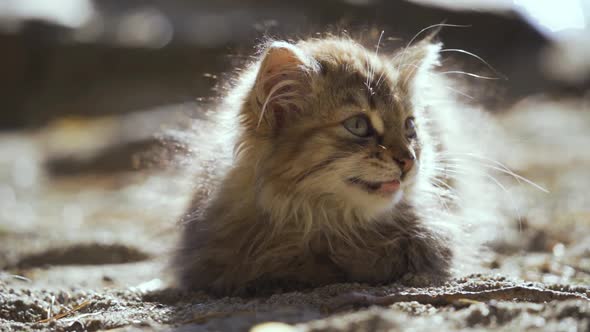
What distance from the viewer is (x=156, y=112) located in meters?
9.48

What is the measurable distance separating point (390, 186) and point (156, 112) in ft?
22.9

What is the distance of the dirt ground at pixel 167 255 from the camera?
218 centimetres

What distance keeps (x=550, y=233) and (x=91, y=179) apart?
18.0 ft

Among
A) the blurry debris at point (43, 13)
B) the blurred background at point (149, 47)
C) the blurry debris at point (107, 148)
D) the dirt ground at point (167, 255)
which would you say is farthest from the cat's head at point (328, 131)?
the blurry debris at point (43, 13)

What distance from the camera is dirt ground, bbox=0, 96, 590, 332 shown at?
7.15 ft

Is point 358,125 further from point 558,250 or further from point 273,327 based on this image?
point 558,250

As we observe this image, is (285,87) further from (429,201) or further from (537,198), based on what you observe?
(537,198)

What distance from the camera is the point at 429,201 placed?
342 cm

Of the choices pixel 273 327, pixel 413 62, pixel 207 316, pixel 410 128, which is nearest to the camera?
pixel 273 327

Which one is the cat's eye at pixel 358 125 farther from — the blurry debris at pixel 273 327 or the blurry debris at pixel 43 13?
the blurry debris at pixel 43 13

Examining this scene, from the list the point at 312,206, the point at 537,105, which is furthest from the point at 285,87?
the point at 537,105

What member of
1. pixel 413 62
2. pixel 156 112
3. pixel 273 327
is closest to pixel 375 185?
pixel 413 62

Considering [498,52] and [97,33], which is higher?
[97,33]

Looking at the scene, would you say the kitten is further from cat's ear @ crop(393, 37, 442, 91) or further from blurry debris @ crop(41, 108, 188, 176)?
blurry debris @ crop(41, 108, 188, 176)
